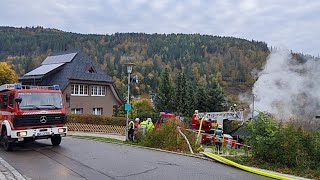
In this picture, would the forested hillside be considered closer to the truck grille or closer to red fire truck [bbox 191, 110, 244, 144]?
red fire truck [bbox 191, 110, 244, 144]

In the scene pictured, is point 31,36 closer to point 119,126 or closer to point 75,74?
point 75,74

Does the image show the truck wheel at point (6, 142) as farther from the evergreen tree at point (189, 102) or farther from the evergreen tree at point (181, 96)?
the evergreen tree at point (181, 96)

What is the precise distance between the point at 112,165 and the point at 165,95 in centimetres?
4859

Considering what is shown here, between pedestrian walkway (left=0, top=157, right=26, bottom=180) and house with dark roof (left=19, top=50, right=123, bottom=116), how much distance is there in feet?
99.2

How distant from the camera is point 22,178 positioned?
32.6 ft

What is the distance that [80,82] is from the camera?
141 feet

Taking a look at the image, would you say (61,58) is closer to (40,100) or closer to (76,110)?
(76,110)

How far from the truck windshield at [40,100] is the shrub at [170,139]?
15.5ft

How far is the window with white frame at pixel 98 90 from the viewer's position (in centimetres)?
4472

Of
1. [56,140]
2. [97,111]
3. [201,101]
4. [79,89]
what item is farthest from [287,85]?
[56,140]

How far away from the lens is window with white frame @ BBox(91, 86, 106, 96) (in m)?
44.7

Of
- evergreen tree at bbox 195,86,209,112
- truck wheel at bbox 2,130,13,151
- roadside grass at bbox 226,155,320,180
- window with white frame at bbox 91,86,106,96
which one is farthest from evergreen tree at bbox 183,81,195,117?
roadside grass at bbox 226,155,320,180

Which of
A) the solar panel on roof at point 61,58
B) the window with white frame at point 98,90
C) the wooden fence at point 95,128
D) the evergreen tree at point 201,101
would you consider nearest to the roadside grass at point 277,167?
the wooden fence at point 95,128

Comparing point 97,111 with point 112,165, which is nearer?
point 112,165
